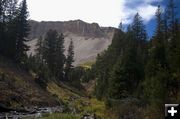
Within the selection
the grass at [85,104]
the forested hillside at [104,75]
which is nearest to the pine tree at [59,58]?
the forested hillside at [104,75]

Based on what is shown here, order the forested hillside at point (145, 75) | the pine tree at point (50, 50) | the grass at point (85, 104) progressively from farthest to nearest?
the pine tree at point (50, 50), the grass at point (85, 104), the forested hillside at point (145, 75)

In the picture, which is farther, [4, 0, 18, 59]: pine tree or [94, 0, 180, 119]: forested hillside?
[4, 0, 18, 59]: pine tree

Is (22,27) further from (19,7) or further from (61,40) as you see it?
(61,40)

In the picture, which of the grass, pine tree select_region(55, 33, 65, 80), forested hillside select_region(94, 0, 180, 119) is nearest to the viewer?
forested hillside select_region(94, 0, 180, 119)

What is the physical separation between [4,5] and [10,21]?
7.05 meters

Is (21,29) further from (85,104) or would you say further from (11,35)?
(85,104)

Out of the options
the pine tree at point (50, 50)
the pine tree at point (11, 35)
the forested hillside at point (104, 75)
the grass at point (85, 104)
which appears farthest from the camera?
the pine tree at point (50, 50)

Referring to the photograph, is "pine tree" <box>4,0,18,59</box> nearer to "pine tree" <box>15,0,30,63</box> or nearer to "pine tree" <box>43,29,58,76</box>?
"pine tree" <box>15,0,30,63</box>

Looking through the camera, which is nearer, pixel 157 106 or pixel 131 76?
pixel 157 106

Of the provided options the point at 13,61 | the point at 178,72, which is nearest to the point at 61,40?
the point at 13,61

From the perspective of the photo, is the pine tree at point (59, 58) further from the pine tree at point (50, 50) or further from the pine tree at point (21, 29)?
the pine tree at point (21, 29)

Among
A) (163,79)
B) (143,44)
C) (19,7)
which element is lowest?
(163,79)

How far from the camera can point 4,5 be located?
83.6m

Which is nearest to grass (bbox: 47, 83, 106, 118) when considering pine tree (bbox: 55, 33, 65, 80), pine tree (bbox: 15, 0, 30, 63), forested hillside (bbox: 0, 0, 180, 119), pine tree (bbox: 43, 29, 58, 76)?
forested hillside (bbox: 0, 0, 180, 119)
